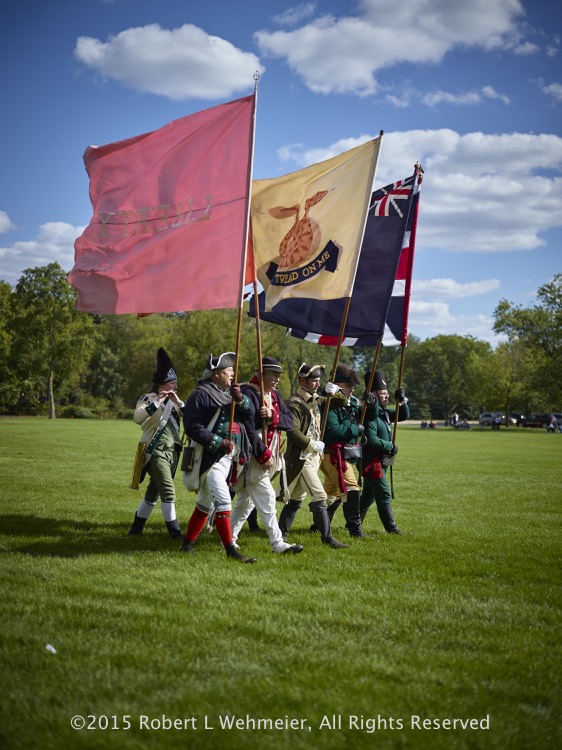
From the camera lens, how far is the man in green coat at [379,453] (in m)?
11.0

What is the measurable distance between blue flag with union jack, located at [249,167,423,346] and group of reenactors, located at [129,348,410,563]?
775mm

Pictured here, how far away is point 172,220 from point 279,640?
6.04m

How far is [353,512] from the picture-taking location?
422 inches

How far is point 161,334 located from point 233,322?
18.7m

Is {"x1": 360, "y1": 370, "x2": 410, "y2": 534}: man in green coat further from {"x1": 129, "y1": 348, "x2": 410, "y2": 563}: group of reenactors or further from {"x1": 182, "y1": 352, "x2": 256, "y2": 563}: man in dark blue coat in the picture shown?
{"x1": 182, "y1": 352, "x2": 256, "y2": 563}: man in dark blue coat

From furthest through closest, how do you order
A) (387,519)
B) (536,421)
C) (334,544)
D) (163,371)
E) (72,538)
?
(536,421)
(387,519)
(163,371)
(72,538)
(334,544)

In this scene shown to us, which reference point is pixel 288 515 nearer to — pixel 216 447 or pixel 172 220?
pixel 216 447

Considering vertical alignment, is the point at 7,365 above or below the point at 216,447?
above

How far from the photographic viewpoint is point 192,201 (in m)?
9.71

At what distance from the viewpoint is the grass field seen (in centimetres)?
429

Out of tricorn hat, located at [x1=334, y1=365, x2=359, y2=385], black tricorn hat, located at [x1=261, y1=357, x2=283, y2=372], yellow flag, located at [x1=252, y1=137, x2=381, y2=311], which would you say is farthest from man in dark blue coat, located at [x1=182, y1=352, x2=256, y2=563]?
tricorn hat, located at [x1=334, y1=365, x2=359, y2=385]

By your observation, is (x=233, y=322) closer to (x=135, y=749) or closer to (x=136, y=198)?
(x=136, y=198)

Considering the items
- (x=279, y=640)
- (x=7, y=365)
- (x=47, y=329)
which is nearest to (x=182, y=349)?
(x=47, y=329)

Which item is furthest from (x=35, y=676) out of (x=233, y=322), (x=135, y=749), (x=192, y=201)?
(x=233, y=322)
